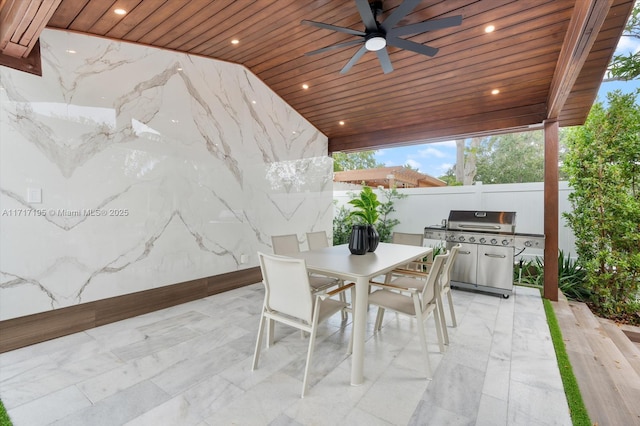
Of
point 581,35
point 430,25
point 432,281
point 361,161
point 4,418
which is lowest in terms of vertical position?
point 4,418

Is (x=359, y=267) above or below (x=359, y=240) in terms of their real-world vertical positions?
below

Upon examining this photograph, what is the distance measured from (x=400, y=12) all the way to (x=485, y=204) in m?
3.83

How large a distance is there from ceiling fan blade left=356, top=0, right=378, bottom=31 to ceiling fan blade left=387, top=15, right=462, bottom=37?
157 mm

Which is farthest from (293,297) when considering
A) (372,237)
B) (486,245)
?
(486,245)

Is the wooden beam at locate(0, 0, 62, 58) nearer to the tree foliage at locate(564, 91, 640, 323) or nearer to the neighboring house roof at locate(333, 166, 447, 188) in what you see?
the neighboring house roof at locate(333, 166, 447, 188)

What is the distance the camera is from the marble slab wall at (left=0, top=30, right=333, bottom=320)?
243 centimetres

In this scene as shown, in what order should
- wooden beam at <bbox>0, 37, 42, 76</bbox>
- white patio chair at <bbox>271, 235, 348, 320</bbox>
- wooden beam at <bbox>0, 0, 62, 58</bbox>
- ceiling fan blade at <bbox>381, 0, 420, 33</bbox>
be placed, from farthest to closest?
white patio chair at <bbox>271, 235, 348, 320</bbox>, wooden beam at <bbox>0, 37, 42, 76</bbox>, ceiling fan blade at <bbox>381, 0, 420, 33</bbox>, wooden beam at <bbox>0, 0, 62, 58</bbox>

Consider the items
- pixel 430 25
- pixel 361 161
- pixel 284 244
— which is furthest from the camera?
pixel 361 161

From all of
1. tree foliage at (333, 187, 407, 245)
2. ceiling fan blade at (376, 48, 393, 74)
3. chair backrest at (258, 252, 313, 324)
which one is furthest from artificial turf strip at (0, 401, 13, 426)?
tree foliage at (333, 187, 407, 245)

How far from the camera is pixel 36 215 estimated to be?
8.14ft

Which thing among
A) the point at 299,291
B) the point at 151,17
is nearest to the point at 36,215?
the point at 151,17

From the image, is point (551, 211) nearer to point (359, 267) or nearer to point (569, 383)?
point (569, 383)

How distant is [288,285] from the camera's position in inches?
75.6

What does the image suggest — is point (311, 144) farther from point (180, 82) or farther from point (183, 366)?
point (183, 366)
